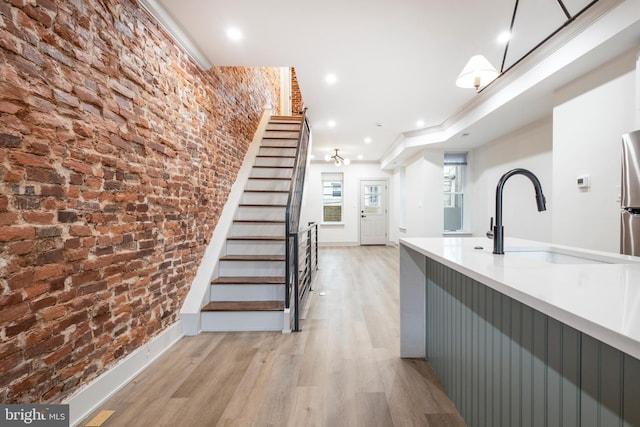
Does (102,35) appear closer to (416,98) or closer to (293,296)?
(293,296)

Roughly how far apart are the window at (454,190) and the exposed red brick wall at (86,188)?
19.7ft

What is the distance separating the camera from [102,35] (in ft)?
5.47

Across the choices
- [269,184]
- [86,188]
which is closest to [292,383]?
[86,188]

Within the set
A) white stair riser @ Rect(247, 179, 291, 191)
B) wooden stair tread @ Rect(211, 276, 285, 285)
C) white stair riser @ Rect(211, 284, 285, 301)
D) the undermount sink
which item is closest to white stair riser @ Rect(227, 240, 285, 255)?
wooden stair tread @ Rect(211, 276, 285, 285)

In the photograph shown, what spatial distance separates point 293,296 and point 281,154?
262cm

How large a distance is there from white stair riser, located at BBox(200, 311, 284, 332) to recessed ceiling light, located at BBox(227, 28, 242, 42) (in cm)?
261

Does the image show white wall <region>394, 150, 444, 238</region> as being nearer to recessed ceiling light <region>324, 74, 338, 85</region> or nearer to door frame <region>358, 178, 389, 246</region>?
door frame <region>358, 178, 389, 246</region>

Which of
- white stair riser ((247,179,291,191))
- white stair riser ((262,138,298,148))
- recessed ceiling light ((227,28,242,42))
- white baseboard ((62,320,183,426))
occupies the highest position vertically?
recessed ceiling light ((227,28,242,42))

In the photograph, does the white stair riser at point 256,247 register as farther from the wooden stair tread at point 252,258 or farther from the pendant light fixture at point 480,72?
the pendant light fixture at point 480,72

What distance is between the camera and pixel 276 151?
4680mm

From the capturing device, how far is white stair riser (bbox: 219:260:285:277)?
3.03m

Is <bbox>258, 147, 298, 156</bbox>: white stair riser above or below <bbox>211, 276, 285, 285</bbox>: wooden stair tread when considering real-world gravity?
above

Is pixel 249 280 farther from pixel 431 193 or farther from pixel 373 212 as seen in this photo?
pixel 373 212

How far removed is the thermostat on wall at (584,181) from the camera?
2.67 meters
